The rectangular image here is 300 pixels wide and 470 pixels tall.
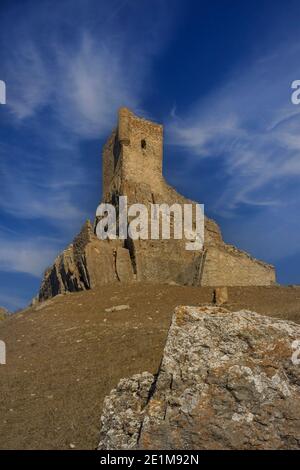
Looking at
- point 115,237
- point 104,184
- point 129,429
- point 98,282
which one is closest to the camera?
point 129,429

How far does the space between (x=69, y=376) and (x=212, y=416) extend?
21.7 feet

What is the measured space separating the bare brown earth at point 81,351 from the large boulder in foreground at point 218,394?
253 cm

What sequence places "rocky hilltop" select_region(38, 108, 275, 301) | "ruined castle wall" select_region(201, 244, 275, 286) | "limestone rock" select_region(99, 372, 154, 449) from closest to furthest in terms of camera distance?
"limestone rock" select_region(99, 372, 154, 449)
"ruined castle wall" select_region(201, 244, 275, 286)
"rocky hilltop" select_region(38, 108, 275, 301)

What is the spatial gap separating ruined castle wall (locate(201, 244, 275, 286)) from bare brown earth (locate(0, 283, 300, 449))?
1.43 metres

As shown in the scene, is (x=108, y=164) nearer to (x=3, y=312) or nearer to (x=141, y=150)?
(x=141, y=150)

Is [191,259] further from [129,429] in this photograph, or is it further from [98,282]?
[129,429]

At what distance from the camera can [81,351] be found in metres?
12.0

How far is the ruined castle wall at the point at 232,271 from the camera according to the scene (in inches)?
792

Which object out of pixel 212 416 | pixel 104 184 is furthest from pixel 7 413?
pixel 104 184

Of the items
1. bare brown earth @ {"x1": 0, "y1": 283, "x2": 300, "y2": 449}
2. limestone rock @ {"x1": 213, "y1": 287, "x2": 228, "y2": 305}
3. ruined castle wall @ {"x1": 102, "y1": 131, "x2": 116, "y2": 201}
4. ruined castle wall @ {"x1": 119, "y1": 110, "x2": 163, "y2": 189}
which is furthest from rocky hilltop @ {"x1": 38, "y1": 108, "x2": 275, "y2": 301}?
limestone rock @ {"x1": 213, "y1": 287, "x2": 228, "y2": 305}

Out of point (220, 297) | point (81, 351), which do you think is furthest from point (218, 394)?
point (220, 297)

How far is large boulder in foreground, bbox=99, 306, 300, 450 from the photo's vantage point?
4.07 m

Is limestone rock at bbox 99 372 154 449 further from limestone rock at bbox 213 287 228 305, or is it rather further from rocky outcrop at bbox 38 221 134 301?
rocky outcrop at bbox 38 221 134 301

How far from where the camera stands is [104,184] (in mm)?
29781
